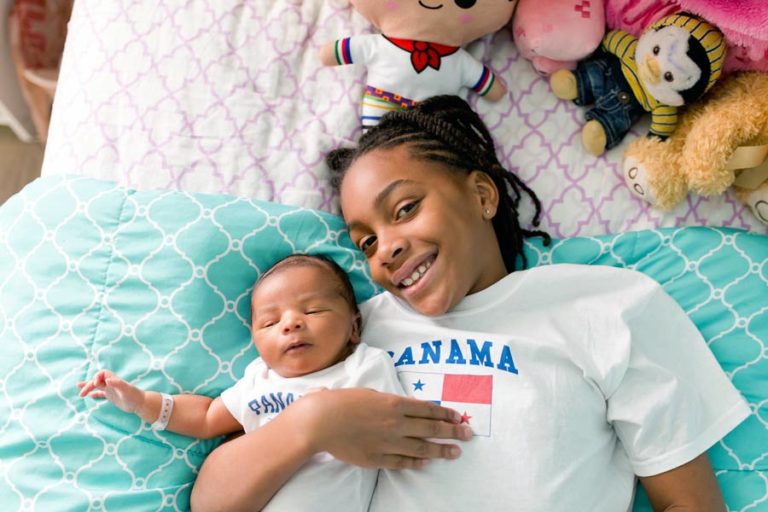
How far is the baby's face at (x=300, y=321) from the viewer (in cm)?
104

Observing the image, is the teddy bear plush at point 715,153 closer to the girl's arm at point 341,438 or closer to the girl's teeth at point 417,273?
the girl's teeth at point 417,273

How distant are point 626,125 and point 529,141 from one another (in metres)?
0.17

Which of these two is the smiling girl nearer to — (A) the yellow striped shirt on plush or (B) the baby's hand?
(B) the baby's hand

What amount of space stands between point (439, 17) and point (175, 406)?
782mm

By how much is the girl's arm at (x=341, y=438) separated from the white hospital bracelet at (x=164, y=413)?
14 cm

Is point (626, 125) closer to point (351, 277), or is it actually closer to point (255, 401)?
point (351, 277)

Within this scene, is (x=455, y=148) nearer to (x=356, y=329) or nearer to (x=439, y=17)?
(x=439, y=17)

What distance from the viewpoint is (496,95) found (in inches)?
51.5

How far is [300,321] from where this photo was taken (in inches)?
41.1

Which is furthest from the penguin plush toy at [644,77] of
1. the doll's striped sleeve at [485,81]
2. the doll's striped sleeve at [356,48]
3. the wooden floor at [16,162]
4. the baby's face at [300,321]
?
the wooden floor at [16,162]

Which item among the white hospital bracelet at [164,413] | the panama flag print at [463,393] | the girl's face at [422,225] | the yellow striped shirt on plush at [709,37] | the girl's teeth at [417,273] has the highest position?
the yellow striped shirt on plush at [709,37]

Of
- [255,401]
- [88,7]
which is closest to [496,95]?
[255,401]

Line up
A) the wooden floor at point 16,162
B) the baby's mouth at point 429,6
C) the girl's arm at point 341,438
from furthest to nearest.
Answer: the wooden floor at point 16,162, the baby's mouth at point 429,6, the girl's arm at point 341,438

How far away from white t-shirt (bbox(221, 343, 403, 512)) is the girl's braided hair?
32 centimetres
